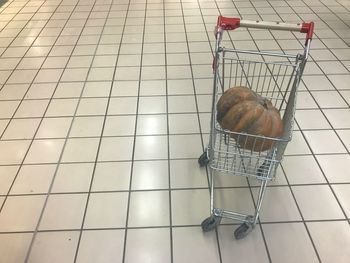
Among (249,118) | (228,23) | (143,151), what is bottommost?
(143,151)

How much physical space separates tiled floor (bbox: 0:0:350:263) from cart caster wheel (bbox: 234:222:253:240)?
4 cm

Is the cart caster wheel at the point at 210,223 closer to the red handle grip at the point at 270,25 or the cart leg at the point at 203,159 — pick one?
the cart leg at the point at 203,159

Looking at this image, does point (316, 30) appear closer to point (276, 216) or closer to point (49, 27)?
point (276, 216)

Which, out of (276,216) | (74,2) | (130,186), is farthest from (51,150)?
(74,2)

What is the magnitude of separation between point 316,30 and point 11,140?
2949 millimetres

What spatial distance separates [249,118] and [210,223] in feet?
1.82

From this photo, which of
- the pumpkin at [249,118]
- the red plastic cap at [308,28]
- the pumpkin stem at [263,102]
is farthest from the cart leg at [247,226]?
the red plastic cap at [308,28]

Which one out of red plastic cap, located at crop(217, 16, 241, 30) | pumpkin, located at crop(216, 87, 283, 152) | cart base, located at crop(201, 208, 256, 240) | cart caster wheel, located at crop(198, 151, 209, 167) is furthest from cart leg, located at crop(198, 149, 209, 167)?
red plastic cap, located at crop(217, 16, 241, 30)

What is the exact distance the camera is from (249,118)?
125cm

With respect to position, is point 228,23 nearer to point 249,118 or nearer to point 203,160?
Result: point 249,118

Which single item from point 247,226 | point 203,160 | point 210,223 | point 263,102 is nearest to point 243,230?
point 247,226

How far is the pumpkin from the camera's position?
4.12 ft

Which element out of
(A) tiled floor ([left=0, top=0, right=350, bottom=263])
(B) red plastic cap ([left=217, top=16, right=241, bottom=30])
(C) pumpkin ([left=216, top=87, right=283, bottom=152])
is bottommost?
(A) tiled floor ([left=0, top=0, right=350, bottom=263])

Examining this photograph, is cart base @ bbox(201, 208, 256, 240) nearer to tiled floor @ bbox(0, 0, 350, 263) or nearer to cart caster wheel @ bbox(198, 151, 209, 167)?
tiled floor @ bbox(0, 0, 350, 263)
